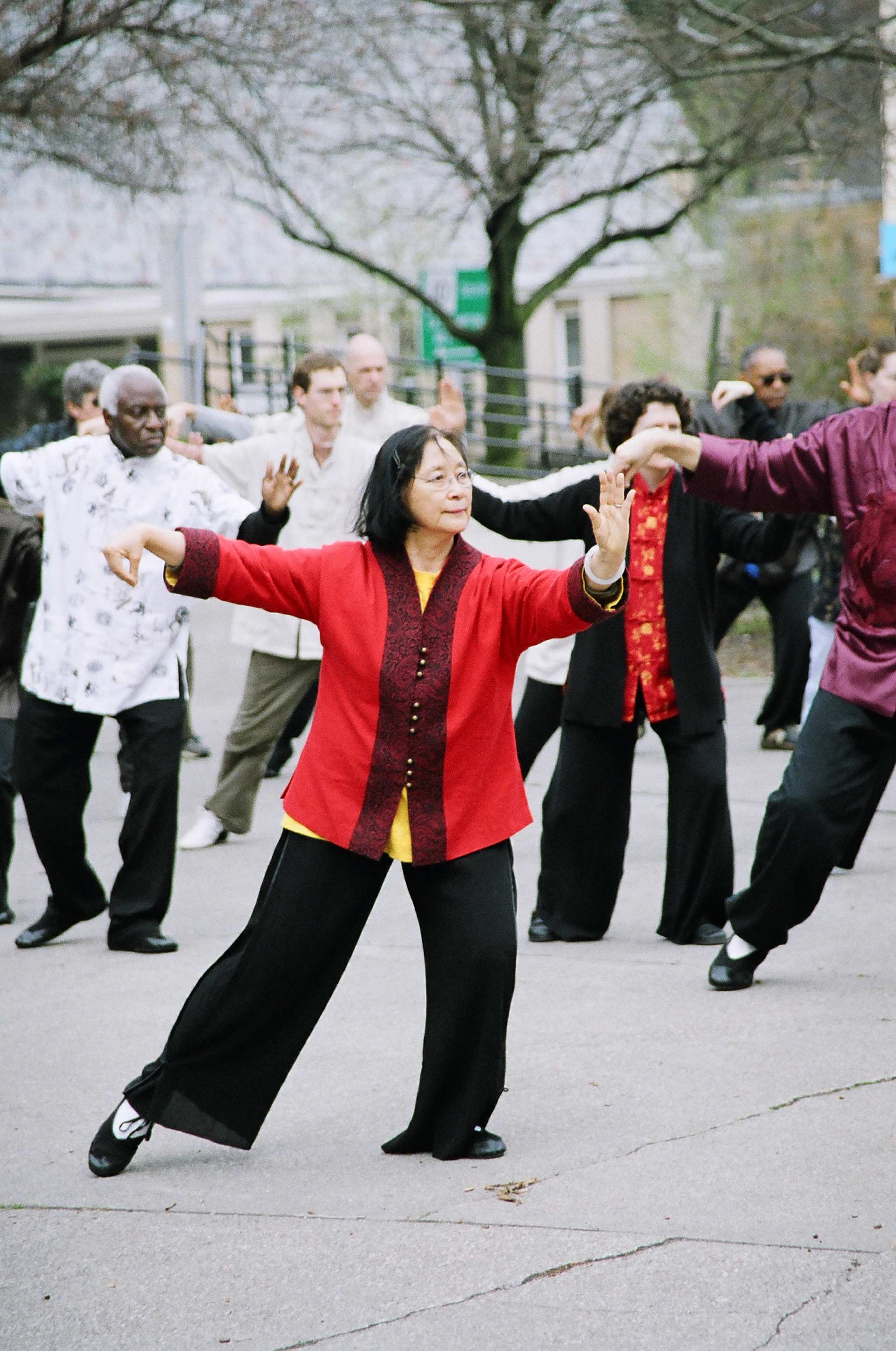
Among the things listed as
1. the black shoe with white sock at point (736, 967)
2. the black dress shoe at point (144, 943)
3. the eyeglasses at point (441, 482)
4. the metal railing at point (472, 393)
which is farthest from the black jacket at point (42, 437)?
the eyeglasses at point (441, 482)

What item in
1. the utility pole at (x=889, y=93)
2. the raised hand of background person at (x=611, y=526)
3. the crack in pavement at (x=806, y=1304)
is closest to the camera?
the crack in pavement at (x=806, y=1304)

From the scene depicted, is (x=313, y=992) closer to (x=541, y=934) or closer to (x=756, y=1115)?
(x=756, y=1115)

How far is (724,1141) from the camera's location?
407 centimetres

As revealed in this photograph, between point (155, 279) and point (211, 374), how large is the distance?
8270 millimetres

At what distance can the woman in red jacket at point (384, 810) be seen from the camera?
155 inches

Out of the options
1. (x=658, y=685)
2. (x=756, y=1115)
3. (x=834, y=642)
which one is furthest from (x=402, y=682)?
(x=658, y=685)

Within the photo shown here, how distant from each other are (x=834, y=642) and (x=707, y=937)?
4.29 ft

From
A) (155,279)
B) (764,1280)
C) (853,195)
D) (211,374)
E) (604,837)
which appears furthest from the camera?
(155,279)

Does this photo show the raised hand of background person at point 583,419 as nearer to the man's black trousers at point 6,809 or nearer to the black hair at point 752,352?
the black hair at point 752,352

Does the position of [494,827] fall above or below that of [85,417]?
below

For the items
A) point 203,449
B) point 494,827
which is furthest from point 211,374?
point 494,827

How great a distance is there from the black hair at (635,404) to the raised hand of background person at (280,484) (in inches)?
49.4

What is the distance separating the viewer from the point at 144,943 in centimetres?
617

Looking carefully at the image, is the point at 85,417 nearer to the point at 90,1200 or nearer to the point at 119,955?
the point at 119,955
